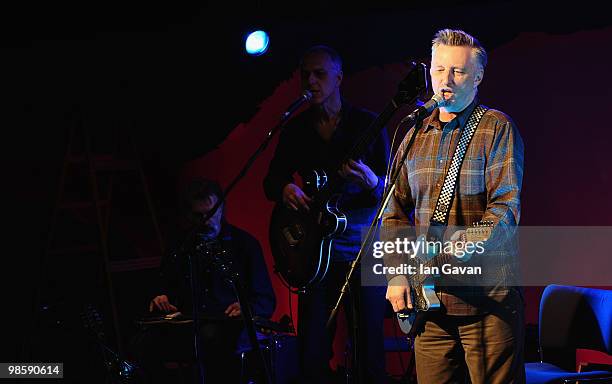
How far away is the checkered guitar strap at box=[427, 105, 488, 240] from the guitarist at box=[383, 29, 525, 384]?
2cm

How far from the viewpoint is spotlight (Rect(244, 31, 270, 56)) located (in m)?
4.52

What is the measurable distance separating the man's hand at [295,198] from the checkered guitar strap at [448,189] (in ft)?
4.41

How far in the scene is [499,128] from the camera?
280 centimetres

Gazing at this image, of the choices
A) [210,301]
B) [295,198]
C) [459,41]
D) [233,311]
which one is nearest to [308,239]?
[295,198]

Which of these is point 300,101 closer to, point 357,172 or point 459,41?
point 357,172

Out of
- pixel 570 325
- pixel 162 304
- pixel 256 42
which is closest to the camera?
pixel 570 325

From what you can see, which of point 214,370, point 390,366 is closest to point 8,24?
point 214,370

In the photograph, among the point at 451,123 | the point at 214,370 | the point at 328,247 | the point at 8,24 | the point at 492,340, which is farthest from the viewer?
the point at 8,24

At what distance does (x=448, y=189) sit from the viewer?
2.82 meters

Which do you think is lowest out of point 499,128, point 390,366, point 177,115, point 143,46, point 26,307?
point 390,366

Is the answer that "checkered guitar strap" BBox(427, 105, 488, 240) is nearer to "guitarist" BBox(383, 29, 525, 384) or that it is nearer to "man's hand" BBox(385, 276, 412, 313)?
"guitarist" BBox(383, 29, 525, 384)

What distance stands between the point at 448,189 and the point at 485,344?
586 millimetres

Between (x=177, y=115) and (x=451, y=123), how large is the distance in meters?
3.57

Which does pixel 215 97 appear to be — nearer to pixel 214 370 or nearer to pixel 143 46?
pixel 143 46
